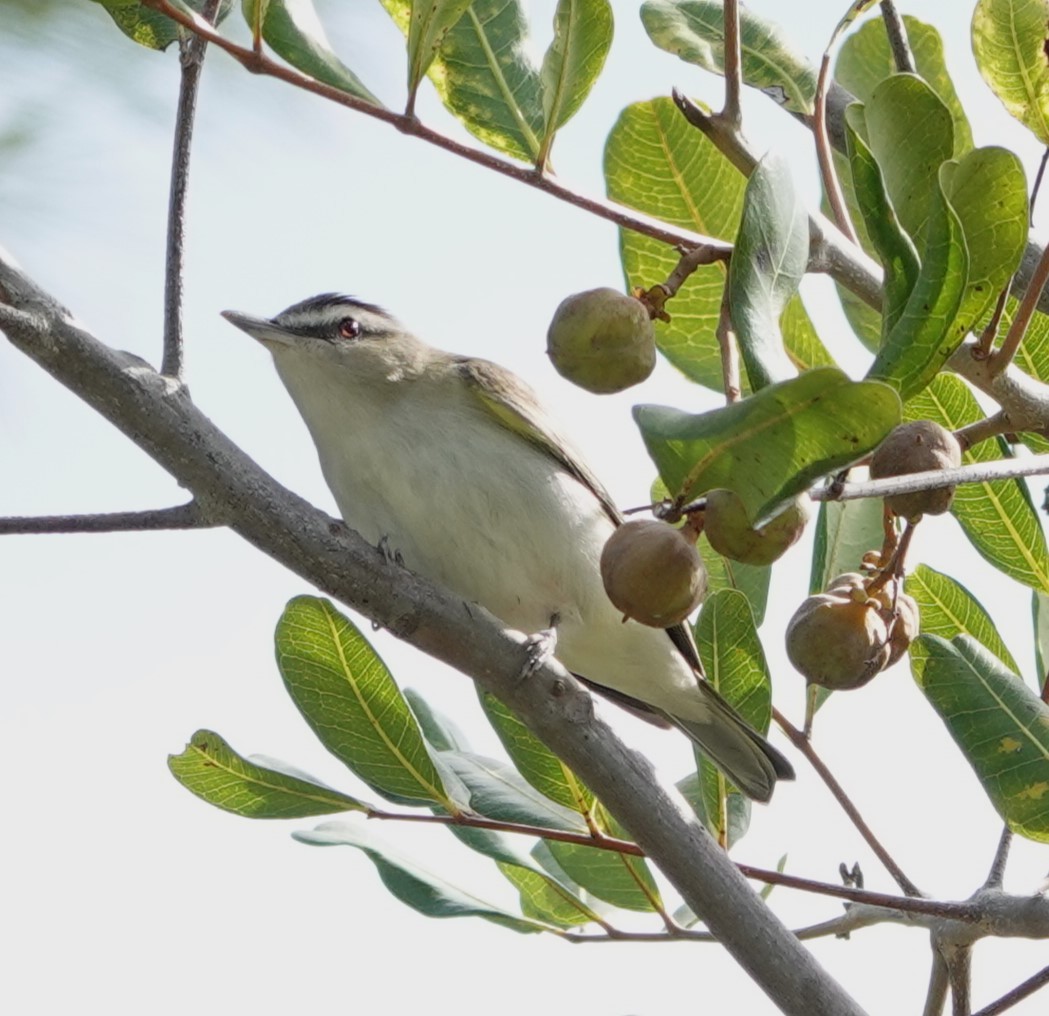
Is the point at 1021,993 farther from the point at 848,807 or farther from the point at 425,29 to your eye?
the point at 425,29

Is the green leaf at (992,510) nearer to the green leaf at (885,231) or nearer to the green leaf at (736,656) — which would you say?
the green leaf at (736,656)

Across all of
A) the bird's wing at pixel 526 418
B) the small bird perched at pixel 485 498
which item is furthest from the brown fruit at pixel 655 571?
the bird's wing at pixel 526 418

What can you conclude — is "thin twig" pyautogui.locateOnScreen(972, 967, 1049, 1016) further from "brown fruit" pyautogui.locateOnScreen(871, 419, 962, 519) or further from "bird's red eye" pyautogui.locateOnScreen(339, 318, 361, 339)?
"bird's red eye" pyautogui.locateOnScreen(339, 318, 361, 339)

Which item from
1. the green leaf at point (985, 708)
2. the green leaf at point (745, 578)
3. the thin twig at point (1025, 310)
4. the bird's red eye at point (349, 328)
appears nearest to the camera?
the thin twig at point (1025, 310)

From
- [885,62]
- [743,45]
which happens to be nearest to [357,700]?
[743,45]

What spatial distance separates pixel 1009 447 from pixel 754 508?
1349 millimetres

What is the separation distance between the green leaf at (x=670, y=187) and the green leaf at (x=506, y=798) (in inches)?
36.4

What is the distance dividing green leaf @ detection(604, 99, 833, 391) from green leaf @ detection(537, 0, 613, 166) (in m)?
0.66

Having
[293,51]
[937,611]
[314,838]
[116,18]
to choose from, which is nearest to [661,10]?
[293,51]

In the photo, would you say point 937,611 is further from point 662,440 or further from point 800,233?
point 662,440

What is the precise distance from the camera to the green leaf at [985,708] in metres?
1.99

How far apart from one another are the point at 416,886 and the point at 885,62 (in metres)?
1.95

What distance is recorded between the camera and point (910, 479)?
57.8 inches

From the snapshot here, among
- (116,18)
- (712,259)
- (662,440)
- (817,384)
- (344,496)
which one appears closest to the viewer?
(817,384)
